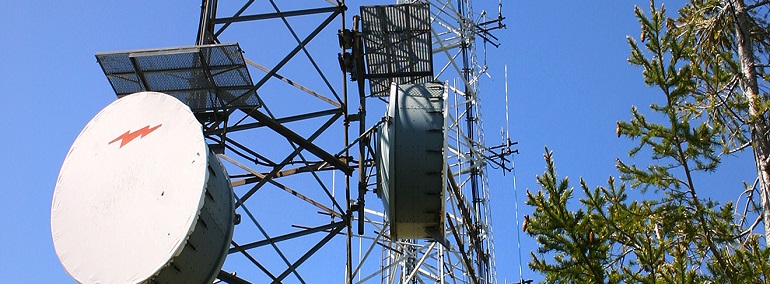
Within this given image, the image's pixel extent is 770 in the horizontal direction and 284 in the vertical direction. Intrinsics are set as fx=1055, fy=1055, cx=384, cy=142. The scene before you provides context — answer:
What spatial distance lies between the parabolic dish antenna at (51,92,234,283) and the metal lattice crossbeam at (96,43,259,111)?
3.86ft

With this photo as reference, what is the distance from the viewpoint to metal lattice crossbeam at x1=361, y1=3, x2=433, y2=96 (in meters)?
16.3

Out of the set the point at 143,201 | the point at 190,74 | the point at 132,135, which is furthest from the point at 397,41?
the point at 143,201

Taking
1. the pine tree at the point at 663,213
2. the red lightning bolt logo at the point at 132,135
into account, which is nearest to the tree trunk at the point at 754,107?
the pine tree at the point at 663,213

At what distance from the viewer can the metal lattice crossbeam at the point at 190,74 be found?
14.6m

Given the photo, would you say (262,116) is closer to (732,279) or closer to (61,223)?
(61,223)

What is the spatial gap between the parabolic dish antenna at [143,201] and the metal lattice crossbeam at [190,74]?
1.18 m

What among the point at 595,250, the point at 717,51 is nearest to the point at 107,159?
the point at 595,250

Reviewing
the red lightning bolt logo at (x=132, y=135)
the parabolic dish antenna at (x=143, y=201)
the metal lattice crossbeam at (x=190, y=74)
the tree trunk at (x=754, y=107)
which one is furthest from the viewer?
the metal lattice crossbeam at (x=190, y=74)

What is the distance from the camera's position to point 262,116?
15.7m

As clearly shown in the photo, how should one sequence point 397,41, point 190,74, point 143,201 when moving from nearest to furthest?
point 143,201 < point 190,74 < point 397,41

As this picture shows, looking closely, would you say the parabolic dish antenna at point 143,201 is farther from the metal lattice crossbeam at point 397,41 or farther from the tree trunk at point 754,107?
the tree trunk at point 754,107

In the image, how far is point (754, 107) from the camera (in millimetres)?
13984

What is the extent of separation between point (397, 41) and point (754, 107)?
17.8ft

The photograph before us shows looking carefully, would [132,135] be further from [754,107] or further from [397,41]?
[754,107]
